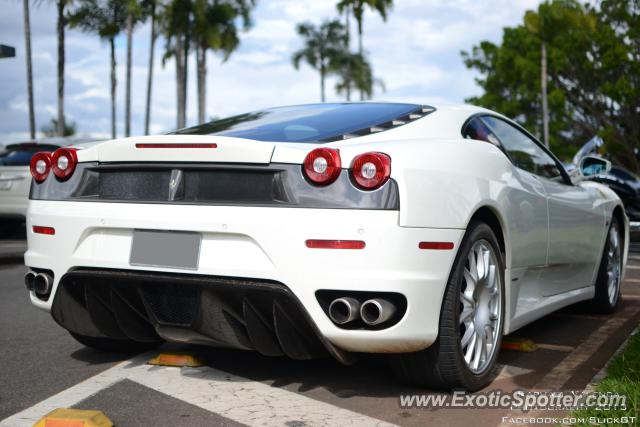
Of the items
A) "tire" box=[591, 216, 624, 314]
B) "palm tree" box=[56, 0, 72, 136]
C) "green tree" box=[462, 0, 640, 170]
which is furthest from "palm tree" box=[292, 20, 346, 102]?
"tire" box=[591, 216, 624, 314]

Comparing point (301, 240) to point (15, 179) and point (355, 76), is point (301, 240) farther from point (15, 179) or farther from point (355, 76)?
point (355, 76)

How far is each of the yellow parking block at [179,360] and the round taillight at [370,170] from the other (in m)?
1.44

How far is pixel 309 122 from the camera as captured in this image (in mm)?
4266

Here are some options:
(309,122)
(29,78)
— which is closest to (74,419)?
(309,122)

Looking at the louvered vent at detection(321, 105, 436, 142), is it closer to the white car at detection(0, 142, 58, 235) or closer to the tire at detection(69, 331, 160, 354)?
the tire at detection(69, 331, 160, 354)

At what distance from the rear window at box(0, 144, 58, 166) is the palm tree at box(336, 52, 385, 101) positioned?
41.1 metres

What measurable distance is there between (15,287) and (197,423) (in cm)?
465

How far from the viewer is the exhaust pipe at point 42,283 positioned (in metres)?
3.98

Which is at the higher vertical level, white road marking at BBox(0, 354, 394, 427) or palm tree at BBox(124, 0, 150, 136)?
palm tree at BBox(124, 0, 150, 136)

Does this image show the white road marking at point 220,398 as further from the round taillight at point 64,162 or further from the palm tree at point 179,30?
the palm tree at point 179,30

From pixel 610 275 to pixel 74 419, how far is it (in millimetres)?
4201

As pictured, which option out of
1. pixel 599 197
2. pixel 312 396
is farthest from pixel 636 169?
pixel 312 396

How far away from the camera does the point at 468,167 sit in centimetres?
384

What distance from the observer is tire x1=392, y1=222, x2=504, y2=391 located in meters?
3.59
